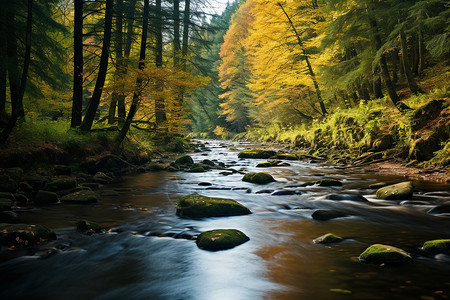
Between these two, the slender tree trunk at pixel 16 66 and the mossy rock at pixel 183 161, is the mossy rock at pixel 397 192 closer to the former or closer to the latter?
the mossy rock at pixel 183 161

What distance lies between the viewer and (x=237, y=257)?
142 inches

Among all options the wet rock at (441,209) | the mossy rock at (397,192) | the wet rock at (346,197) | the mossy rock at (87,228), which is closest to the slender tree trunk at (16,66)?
the mossy rock at (87,228)

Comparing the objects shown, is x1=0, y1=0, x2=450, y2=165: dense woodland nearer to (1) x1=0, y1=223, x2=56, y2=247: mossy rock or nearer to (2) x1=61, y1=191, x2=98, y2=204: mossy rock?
(2) x1=61, y1=191, x2=98, y2=204: mossy rock

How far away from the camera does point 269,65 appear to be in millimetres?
18000

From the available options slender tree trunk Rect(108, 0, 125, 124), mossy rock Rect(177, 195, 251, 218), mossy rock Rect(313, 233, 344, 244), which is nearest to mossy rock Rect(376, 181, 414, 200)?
mossy rock Rect(313, 233, 344, 244)

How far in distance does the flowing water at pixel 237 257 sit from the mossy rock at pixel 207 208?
195 mm

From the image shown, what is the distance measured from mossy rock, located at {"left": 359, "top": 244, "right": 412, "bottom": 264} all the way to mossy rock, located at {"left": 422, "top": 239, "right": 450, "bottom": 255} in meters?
0.37

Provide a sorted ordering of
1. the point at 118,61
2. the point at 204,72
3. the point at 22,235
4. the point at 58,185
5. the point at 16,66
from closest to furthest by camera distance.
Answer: the point at 22,235 → the point at 58,185 → the point at 16,66 → the point at 118,61 → the point at 204,72

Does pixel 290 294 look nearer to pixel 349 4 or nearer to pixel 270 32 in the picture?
pixel 349 4

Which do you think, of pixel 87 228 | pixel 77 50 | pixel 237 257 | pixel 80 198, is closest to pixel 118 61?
pixel 77 50

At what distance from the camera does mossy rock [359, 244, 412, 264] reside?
3.18 m

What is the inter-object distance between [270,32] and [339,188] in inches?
492

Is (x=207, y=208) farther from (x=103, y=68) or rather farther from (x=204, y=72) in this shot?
(x=204, y=72)

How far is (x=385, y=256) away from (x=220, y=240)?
1941 mm
